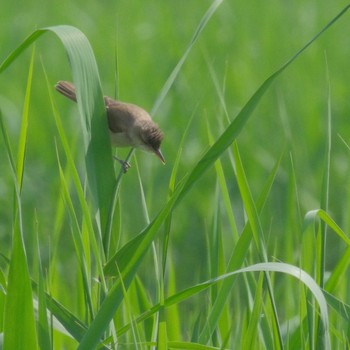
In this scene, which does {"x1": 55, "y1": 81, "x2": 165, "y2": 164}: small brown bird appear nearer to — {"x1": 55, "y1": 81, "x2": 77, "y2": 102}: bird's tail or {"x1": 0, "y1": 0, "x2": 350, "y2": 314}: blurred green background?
{"x1": 55, "y1": 81, "x2": 77, "y2": 102}: bird's tail

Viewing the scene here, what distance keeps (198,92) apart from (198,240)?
3.41 ft

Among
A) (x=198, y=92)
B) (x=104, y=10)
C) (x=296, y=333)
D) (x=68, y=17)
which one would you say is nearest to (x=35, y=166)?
(x=198, y=92)

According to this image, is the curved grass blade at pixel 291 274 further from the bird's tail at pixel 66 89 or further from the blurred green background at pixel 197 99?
the blurred green background at pixel 197 99

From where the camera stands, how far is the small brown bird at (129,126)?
227 cm

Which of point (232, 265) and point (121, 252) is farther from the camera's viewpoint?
point (232, 265)

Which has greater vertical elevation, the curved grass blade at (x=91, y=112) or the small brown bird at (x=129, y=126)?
the curved grass blade at (x=91, y=112)

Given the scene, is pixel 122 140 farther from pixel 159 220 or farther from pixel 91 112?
pixel 159 220

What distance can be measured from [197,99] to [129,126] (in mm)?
3424

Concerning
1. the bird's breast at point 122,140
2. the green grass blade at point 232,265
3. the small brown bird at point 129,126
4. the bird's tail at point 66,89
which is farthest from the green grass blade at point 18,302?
the bird's tail at point 66,89

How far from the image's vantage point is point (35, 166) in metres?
5.61

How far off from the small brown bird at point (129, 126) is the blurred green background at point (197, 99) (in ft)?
4.91

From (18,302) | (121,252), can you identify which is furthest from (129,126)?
(18,302)

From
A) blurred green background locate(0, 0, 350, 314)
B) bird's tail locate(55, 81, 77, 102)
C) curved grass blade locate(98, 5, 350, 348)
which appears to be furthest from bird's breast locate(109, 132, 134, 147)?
blurred green background locate(0, 0, 350, 314)

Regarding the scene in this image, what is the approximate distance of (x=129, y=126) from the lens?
Answer: 242cm
